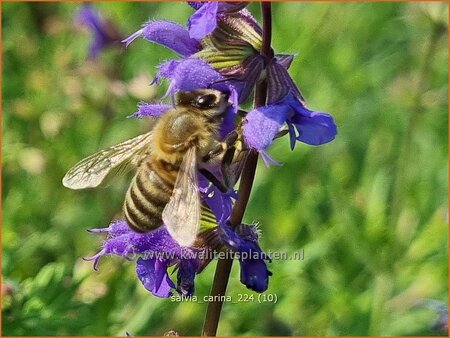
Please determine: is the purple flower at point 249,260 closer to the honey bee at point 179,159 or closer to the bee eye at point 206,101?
the honey bee at point 179,159

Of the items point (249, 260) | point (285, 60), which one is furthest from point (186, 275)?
point (285, 60)

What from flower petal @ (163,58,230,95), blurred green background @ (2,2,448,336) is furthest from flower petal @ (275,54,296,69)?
blurred green background @ (2,2,448,336)

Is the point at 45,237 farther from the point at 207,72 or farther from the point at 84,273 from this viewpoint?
the point at 207,72

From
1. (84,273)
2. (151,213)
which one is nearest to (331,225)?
(84,273)

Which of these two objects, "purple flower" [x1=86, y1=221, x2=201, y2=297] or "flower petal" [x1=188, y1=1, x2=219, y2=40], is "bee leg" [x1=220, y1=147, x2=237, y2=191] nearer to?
"purple flower" [x1=86, y1=221, x2=201, y2=297]

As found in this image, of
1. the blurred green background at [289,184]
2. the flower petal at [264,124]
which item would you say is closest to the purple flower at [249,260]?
the flower petal at [264,124]

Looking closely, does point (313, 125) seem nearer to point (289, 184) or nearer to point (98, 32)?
point (289, 184)
